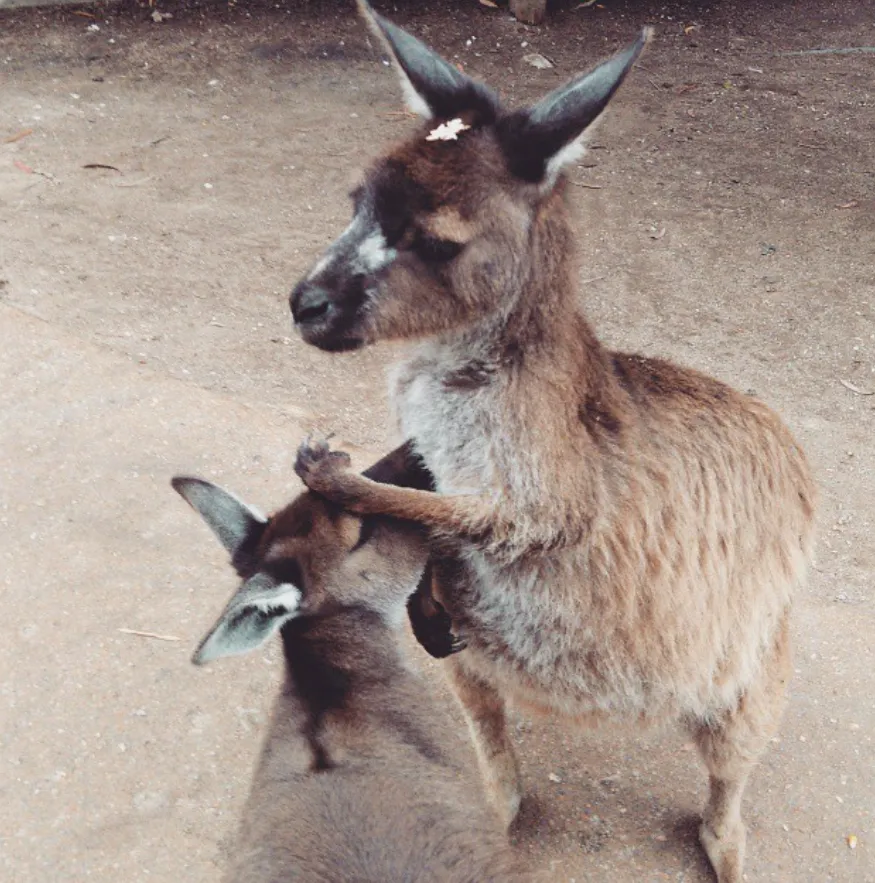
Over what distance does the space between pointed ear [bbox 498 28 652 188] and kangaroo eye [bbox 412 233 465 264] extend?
0.24 metres

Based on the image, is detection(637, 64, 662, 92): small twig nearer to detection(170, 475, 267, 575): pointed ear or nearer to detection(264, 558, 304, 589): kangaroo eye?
detection(170, 475, 267, 575): pointed ear

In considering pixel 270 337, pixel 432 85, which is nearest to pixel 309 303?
pixel 432 85

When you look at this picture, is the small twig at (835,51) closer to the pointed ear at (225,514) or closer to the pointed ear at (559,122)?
the pointed ear at (559,122)

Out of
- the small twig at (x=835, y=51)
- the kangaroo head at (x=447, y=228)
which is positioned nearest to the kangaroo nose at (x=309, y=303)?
the kangaroo head at (x=447, y=228)

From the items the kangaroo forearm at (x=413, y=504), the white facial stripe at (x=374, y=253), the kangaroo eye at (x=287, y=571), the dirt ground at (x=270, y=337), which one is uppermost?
the white facial stripe at (x=374, y=253)

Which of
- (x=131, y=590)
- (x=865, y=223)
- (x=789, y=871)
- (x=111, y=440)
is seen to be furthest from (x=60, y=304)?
(x=865, y=223)

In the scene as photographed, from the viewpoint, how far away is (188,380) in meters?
5.46

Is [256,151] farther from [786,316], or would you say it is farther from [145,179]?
[786,316]

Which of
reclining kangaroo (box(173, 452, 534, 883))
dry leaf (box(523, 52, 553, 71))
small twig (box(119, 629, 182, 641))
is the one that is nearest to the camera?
reclining kangaroo (box(173, 452, 534, 883))

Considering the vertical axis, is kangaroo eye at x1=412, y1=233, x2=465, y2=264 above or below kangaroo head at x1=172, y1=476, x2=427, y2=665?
above

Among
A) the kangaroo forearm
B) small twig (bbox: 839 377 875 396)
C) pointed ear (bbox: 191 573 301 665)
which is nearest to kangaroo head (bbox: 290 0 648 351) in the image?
the kangaroo forearm

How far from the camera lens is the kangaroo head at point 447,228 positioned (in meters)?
2.81

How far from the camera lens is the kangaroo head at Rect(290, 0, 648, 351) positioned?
2.81 meters

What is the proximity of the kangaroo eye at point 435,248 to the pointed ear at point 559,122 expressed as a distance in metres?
0.24
